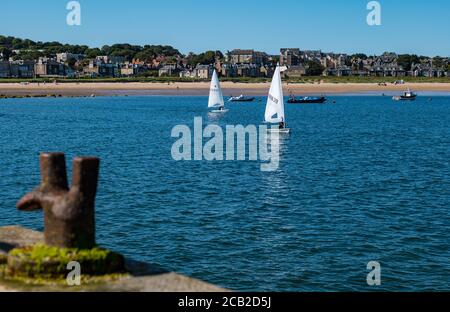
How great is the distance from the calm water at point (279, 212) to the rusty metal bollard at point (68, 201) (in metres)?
11.2

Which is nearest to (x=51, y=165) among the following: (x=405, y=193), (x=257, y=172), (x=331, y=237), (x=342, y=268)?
(x=342, y=268)

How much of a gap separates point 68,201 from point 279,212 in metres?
24.0

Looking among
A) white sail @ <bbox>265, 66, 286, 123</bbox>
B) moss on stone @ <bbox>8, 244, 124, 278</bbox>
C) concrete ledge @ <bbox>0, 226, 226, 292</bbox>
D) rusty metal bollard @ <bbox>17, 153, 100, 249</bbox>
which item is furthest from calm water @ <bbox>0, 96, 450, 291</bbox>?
rusty metal bollard @ <bbox>17, 153, 100, 249</bbox>

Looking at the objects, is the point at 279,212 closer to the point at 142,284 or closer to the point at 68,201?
the point at 142,284

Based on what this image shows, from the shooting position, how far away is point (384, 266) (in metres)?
25.2

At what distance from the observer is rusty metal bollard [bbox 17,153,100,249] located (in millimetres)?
12070

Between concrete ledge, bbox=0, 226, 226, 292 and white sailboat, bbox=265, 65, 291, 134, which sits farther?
white sailboat, bbox=265, 65, 291, 134

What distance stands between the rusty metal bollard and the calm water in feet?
36.9

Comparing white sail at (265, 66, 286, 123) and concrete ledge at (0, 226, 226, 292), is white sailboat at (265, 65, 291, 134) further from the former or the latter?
concrete ledge at (0, 226, 226, 292)

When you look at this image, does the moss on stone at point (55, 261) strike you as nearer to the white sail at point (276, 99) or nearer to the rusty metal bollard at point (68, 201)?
the rusty metal bollard at point (68, 201)

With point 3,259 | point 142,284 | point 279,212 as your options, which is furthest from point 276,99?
point 142,284
